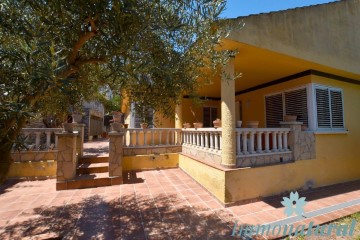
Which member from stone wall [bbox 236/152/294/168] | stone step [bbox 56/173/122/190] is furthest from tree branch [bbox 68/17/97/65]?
stone step [bbox 56/173/122/190]

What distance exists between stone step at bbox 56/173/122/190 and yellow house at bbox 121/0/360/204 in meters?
2.76

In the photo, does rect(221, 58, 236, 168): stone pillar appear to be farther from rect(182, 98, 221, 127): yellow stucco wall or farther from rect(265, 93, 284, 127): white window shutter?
rect(182, 98, 221, 127): yellow stucco wall

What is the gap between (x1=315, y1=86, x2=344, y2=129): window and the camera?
301 inches

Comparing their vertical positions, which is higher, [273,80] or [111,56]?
[273,80]

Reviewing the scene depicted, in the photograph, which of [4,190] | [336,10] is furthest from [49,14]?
[336,10]

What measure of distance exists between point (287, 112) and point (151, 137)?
20.2ft

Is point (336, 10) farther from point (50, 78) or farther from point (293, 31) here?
point (50, 78)

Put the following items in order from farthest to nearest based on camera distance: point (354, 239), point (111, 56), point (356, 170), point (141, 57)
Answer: point (356, 170), point (354, 239), point (141, 57), point (111, 56)

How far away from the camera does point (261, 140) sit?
21.6 ft

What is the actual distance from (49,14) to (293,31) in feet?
20.8

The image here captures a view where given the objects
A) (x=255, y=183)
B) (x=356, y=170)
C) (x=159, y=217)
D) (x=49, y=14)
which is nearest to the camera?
(x=49, y=14)

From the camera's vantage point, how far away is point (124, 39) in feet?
9.43

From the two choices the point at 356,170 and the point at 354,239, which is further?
the point at 356,170

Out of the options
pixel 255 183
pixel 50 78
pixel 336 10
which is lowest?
pixel 255 183
